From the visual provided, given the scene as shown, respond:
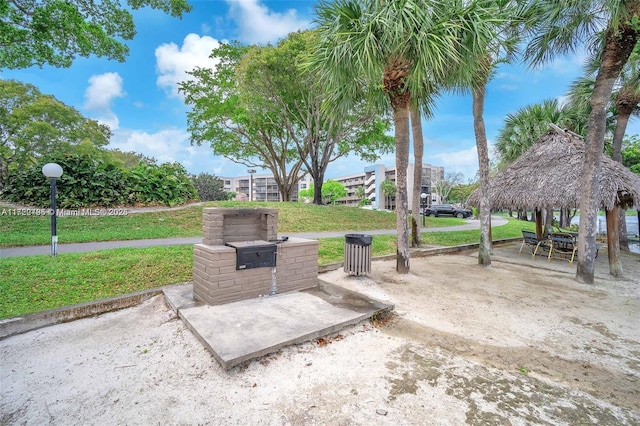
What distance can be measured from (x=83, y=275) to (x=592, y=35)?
12532 millimetres

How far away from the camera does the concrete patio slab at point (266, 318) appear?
2877mm

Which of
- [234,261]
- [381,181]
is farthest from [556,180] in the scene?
[381,181]

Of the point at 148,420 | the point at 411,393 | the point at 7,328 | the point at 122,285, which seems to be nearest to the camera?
the point at 148,420

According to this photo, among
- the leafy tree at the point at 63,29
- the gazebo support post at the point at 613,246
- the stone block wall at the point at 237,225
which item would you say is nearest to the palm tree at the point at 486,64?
the gazebo support post at the point at 613,246

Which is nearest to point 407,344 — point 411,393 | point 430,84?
point 411,393

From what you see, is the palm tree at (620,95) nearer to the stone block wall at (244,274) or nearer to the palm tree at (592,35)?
the palm tree at (592,35)

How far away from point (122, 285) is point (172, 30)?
1138cm

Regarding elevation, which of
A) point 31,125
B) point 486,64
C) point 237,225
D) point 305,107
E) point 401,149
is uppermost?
point 305,107

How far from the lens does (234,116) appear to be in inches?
709

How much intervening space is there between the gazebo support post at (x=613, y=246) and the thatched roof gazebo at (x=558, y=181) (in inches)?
0.6

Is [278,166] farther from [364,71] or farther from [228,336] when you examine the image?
[228,336]

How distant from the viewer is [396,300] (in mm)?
4789

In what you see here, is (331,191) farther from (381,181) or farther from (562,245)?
(562,245)

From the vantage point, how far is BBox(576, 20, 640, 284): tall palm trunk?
19.1ft
